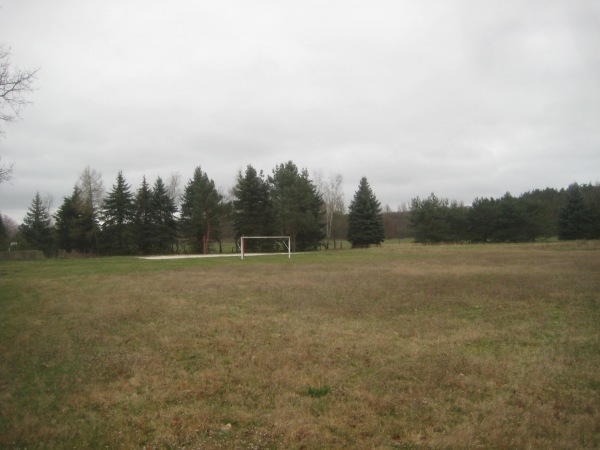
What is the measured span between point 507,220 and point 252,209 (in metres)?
43.1

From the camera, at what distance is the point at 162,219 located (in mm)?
53438

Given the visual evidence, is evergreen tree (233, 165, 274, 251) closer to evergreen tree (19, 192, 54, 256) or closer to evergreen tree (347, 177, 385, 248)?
evergreen tree (347, 177, 385, 248)

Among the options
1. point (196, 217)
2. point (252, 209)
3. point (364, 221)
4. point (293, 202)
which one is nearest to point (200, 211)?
point (196, 217)

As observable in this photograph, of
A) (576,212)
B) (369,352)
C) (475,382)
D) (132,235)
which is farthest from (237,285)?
(576,212)

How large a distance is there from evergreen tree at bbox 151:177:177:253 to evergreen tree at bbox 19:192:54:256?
1391 cm

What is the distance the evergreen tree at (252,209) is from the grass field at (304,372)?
125 ft

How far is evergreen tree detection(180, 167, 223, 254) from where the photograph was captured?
4962 centimetres

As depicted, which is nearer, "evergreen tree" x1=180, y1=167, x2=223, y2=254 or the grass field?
the grass field

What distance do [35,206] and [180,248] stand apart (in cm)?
2245

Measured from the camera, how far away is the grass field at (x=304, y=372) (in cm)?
457

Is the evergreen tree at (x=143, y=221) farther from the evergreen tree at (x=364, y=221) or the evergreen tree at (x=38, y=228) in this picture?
the evergreen tree at (x=364, y=221)

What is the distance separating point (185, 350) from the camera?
7.99m

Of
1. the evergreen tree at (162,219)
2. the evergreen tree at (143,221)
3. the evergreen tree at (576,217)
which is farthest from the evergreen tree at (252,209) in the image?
the evergreen tree at (576,217)

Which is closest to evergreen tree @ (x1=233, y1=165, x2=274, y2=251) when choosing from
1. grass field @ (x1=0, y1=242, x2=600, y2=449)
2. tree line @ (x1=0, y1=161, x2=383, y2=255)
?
tree line @ (x1=0, y1=161, x2=383, y2=255)
